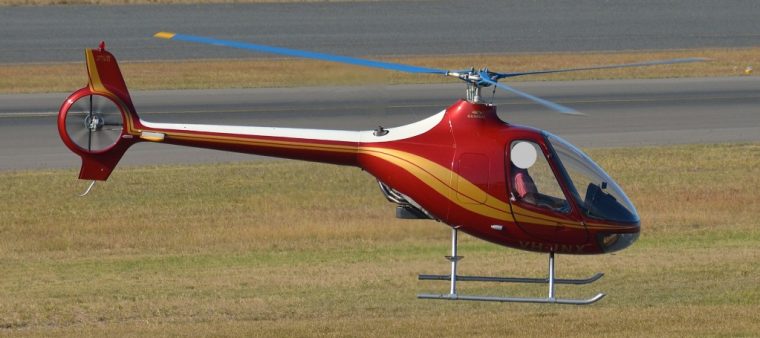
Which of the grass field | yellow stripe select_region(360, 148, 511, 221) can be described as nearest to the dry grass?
the grass field

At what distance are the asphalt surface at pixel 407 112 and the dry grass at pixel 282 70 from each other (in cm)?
118

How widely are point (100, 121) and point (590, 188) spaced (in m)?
5.43

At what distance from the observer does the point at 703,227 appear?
2077 cm

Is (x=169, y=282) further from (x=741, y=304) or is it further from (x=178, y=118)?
(x=178, y=118)

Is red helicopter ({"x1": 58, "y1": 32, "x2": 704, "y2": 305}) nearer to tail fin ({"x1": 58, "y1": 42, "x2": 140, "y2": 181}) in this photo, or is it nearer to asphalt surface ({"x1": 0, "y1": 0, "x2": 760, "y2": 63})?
tail fin ({"x1": 58, "y1": 42, "x2": 140, "y2": 181})

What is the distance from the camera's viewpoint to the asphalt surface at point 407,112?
92.5ft

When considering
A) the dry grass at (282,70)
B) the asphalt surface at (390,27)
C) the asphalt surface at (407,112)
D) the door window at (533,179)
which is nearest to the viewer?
the door window at (533,179)

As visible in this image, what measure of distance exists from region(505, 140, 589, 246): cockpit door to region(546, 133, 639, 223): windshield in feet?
0.44

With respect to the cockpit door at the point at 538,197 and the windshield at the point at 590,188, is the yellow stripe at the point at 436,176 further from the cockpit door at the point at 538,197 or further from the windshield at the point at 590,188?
the windshield at the point at 590,188

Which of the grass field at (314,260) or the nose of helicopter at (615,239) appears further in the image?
the grass field at (314,260)

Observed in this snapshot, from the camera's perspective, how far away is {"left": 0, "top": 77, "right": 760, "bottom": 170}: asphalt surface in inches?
1110

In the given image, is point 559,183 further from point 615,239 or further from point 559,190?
point 615,239

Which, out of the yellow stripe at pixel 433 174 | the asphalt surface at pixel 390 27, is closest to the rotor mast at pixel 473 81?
the yellow stripe at pixel 433 174

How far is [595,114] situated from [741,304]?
1771 cm
